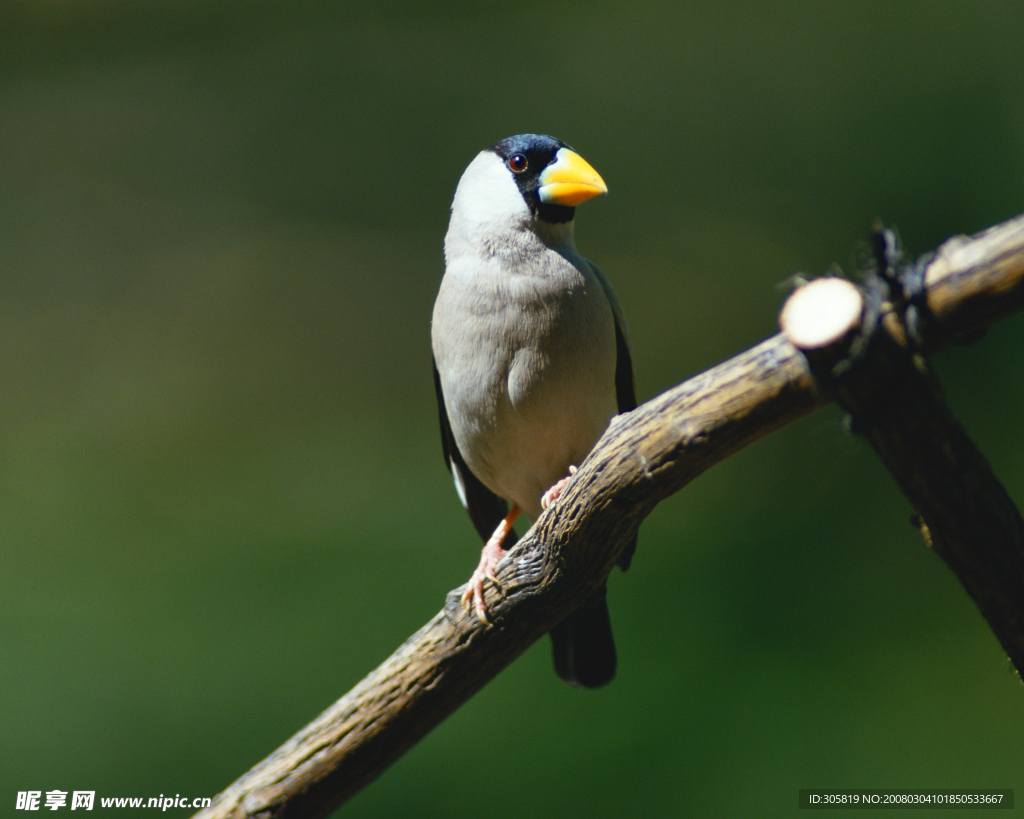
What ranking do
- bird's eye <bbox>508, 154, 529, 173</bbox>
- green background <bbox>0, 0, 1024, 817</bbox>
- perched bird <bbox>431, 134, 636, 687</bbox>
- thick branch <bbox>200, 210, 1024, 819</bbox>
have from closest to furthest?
thick branch <bbox>200, 210, 1024, 819</bbox> → perched bird <bbox>431, 134, 636, 687</bbox> → bird's eye <bbox>508, 154, 529, 173</bbox> → green background <bbox>0, 0, 1024, 817</bbox>

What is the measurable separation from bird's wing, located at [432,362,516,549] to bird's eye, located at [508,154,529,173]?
0.51 meters

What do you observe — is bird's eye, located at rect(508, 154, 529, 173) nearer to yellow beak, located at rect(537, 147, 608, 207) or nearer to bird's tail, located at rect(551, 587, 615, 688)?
yellow beak, located at rect(537, 147, 608, 207)

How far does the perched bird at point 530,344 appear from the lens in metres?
1.57

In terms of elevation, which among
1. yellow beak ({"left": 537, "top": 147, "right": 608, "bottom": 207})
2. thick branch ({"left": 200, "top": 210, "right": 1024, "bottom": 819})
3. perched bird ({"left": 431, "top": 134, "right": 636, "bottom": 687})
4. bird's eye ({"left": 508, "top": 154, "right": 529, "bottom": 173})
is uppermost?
bird's eye ({"left": 508, "top": 154, "right": 529, "bottom": 173})

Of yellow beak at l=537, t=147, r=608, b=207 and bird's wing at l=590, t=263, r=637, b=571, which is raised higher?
yellow beak at l=537, t=147, r=608, b=207

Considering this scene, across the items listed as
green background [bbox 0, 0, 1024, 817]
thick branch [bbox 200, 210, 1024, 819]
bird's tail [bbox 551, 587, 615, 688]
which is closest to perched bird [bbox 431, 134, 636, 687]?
bird's tail [bbox 551, 587, 615, 688]

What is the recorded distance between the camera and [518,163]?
5.95 ft

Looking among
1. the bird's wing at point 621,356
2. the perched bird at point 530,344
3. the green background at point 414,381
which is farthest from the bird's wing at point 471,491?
the green background at point 414,381

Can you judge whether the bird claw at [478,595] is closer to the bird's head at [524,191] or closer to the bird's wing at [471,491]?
the bird's wing at [471,491]

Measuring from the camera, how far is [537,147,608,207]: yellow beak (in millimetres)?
1686

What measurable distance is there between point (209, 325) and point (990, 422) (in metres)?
4.18

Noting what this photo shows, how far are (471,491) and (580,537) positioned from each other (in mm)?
929

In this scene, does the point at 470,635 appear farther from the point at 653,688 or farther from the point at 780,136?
the point at 780,136

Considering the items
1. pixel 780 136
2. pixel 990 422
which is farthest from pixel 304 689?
pixel 780 136
